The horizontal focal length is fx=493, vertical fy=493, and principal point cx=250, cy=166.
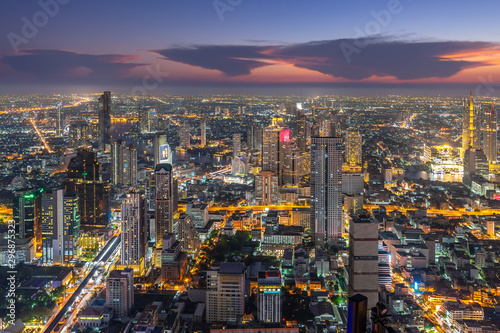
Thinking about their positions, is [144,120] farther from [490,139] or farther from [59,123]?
[490,139]

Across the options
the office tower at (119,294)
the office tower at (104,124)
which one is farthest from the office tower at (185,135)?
the office tower at (119,294)

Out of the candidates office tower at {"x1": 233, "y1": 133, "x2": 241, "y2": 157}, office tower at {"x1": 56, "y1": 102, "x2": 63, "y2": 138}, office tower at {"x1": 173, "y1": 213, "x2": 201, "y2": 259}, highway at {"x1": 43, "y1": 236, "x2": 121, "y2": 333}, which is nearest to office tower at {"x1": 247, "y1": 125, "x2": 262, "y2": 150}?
office tower at {"x1": 233, "y1": 133, "x2": 241, "y2": 157}

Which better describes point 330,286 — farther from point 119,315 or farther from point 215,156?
point 215,156

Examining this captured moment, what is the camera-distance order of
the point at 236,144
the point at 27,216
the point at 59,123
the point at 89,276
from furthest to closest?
the point at 236,144
the point at 59,123
the point at 27,216
the point at 89,276

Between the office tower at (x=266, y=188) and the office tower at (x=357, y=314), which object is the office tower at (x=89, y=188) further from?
the office tower at (x=357, y=314)

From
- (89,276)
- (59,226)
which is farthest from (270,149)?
(89,276)
